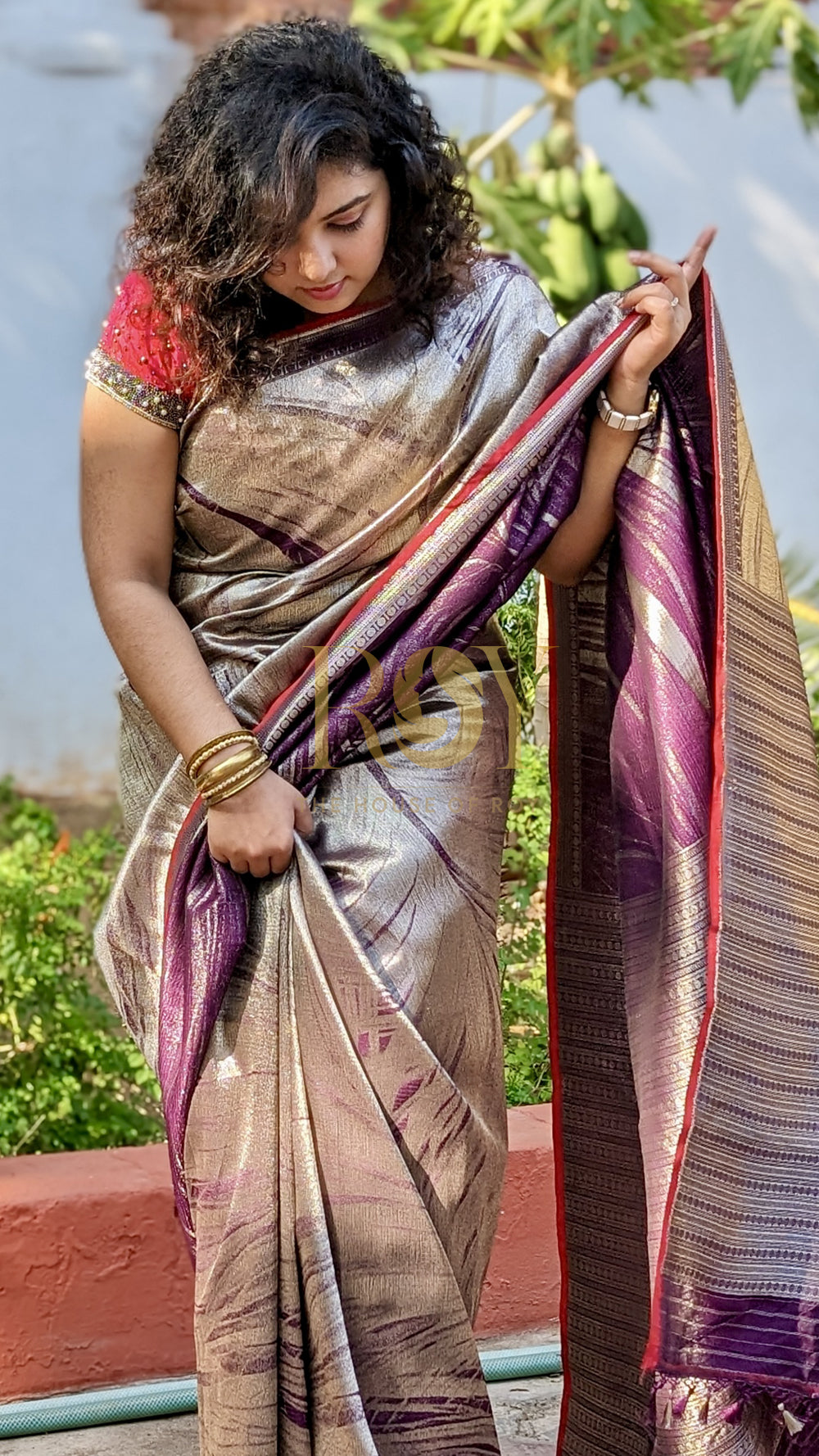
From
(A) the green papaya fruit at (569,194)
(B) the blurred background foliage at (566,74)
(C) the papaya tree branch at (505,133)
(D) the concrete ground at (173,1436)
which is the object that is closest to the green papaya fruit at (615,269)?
(B) the blurred background foliage at (566,74)

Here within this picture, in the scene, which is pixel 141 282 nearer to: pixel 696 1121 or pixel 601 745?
pixel 601 745

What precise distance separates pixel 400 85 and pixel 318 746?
2.58 feet

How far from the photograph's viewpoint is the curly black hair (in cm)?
191

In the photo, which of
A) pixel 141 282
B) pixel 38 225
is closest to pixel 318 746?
pixel 141 282

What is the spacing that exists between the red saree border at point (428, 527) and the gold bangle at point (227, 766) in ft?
0.18

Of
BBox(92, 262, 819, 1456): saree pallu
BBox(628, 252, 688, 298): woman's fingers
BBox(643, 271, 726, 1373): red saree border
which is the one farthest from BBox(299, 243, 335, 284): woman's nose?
BBox(643, 271, 726, 1373): red saree border

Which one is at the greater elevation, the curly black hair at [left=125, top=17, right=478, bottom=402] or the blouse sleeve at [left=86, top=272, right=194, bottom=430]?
the curly black hair at [left=125, top=17, right=478, bottom=402]

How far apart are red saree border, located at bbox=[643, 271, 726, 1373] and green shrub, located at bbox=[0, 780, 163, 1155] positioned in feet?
4.98

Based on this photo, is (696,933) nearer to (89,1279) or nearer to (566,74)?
(89,1279)

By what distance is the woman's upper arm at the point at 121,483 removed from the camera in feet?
6.74

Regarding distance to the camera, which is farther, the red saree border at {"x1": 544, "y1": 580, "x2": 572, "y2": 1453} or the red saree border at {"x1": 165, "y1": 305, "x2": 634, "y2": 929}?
the red saree border at {"x1": 544, "y1": 580, "x2": 572, "y2": 1453}

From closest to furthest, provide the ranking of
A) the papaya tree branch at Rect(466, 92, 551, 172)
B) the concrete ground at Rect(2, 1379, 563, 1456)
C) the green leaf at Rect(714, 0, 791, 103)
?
the concrete ground at Rect(2, 1379, 563, 1456), the green leaf at Rect(714, 0, 791, 103), the papaya tree branch at Rect(466, 92, 551, 172)

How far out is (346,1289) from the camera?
6.37ft

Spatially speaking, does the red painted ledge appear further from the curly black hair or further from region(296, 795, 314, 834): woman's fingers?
the curly black hair
